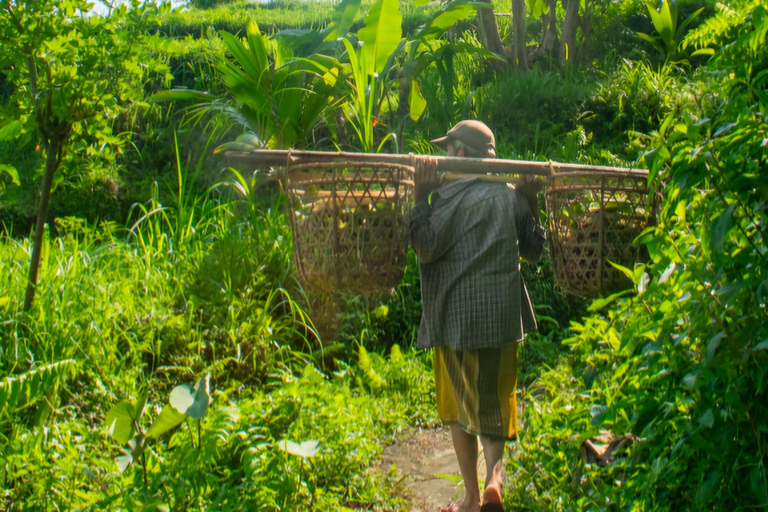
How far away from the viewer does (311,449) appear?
287 cm

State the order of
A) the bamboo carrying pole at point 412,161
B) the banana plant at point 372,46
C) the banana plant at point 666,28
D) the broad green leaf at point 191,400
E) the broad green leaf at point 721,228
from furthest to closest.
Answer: the banana plant at point 666,28 < the banana plant at point 372,46 < the bamboo carrying pole at point 412,161 < the broad green leaf at point 191,400 < the broad green leaf at point 721,228

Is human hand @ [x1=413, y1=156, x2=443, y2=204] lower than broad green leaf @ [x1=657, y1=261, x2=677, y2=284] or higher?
higher

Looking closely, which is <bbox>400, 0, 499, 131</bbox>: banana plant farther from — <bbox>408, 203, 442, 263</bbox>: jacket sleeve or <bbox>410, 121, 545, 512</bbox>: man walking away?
<bbox>408, 203, 442, 263</bbox>: jacket sleeve

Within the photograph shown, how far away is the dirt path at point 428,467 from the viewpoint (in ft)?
12.0

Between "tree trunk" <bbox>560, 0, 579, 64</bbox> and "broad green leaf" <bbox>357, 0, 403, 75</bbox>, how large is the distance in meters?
4.26

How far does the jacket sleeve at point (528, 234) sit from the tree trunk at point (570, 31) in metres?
6.27

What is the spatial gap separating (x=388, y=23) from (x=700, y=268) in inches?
159

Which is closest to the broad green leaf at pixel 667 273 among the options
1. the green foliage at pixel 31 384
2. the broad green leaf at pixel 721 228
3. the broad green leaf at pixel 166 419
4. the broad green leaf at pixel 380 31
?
Result: the broad green leaf at pixel 721 228

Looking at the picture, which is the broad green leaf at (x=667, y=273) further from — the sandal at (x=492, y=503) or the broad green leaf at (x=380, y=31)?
the broad green leaf at (x=380, y=31)

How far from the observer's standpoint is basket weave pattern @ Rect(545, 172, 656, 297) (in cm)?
276

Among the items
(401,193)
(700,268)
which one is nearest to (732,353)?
(700,268)

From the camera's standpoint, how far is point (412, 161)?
2777 mm

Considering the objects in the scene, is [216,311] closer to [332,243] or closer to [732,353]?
[332,243]

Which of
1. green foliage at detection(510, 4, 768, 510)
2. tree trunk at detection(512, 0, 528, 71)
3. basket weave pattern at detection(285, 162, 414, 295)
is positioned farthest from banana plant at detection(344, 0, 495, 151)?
green foliage at detection(510, 4, 768, 510)
